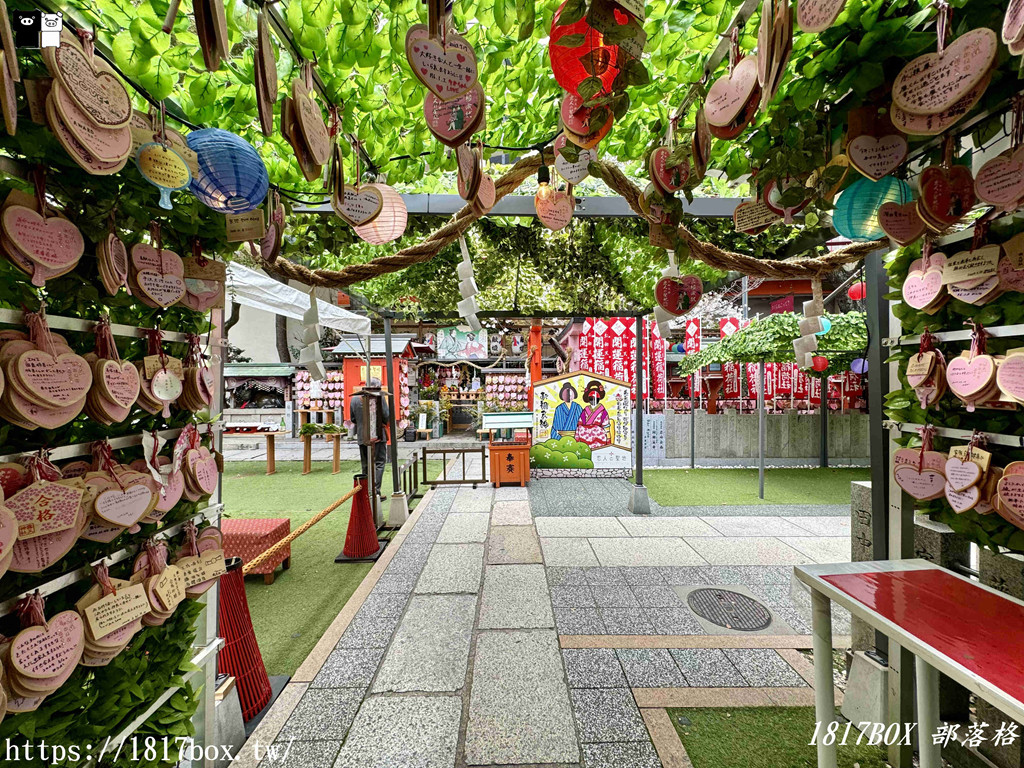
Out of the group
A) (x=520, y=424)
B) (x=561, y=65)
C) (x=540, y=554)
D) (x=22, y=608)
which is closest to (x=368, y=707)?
(x=22, y=608)

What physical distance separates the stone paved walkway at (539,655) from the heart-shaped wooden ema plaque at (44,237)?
91.7 inches

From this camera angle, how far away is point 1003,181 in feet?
4.38

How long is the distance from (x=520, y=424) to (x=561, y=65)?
22.0 ft

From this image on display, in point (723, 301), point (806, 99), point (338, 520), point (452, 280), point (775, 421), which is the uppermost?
point (723, 301)

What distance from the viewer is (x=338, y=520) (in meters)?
6.01

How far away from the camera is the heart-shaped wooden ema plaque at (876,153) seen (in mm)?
1594

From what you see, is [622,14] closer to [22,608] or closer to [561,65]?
[561,65]

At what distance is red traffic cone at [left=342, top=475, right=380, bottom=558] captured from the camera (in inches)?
180

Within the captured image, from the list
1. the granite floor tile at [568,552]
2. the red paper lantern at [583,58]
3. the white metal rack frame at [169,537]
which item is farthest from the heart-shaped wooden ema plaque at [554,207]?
the granite floor tile at [568,552]

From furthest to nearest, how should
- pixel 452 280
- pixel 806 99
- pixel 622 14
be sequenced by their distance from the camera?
1. pixel 452 280
2. pixel 806 99
3. pixel 622 14

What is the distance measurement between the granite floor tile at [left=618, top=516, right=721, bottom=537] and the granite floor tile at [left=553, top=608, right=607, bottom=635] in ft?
6.56

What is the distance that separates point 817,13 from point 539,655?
321cm

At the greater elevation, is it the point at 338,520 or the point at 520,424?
the point at 520,424

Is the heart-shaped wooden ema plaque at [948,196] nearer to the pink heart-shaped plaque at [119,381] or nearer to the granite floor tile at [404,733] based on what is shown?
the pink heart-shaped plaque at [119,381]
